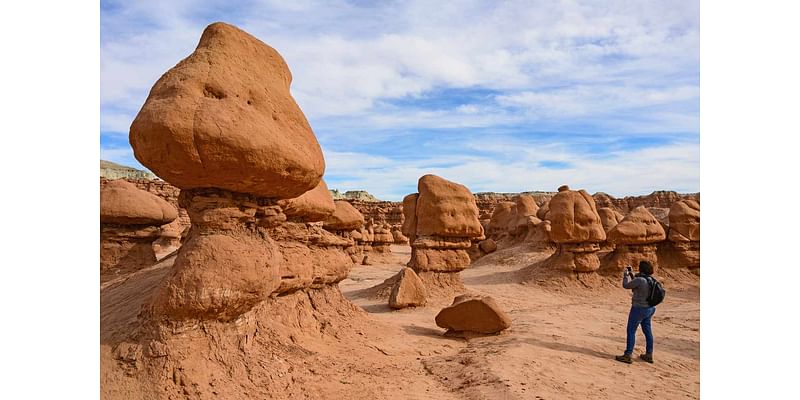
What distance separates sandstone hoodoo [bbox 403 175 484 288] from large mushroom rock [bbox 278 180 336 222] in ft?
17.3

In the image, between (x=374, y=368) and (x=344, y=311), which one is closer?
(x=374, y=368)

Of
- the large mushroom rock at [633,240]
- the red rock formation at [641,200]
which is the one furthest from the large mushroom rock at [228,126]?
the red rock formation at [641,200]

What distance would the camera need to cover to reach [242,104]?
393cm

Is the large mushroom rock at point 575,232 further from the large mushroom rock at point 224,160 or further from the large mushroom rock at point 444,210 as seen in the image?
the large mushroom rock at point 224,160

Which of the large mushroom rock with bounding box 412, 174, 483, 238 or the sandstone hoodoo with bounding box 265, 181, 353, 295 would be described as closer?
the sandstone hoodoo with bounding box 265, 181, 353, 295

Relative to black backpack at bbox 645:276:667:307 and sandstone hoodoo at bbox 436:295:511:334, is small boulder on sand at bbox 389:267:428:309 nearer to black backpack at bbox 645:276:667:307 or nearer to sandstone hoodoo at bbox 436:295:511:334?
sandstone hoodoo at bbox 436:295:511:334

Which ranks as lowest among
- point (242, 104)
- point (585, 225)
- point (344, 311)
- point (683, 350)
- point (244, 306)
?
point (683, 350)

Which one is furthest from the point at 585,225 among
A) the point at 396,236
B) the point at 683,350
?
the point at 396,236

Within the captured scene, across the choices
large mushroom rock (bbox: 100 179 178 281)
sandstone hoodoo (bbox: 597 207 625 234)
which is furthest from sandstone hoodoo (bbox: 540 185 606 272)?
large mushroom rock (bbox: 100 179 178 281)

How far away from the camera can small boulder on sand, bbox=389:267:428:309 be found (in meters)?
9.52

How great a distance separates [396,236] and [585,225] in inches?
754

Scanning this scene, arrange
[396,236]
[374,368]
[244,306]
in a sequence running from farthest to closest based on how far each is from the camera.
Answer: [396,236] < [374,368] < [244,306]

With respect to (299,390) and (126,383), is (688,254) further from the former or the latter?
(126,383)

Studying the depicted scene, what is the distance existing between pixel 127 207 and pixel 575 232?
1115 cm
